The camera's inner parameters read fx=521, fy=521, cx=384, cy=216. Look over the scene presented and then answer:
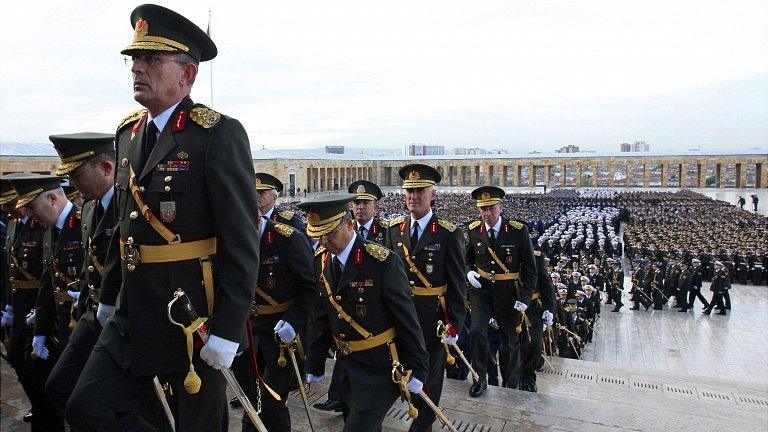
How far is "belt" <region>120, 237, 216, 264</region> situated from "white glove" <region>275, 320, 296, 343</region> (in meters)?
1.84

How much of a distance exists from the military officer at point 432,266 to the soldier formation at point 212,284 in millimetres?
17

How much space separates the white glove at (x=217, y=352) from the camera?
2.38 metres

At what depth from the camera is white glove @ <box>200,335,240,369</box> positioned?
2.38 m

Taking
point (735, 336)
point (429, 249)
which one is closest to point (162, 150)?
point (429, 249)

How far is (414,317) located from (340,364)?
2.40ft

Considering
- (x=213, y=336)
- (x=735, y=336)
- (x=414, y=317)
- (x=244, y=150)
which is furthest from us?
(x=735, y=336)

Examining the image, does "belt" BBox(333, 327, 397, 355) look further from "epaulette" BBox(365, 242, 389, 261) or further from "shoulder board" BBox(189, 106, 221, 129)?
"shoulder board" BBox(189, 106, 221, 129)

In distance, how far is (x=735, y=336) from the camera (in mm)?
13383

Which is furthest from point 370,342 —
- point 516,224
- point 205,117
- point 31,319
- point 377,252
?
point 516,224

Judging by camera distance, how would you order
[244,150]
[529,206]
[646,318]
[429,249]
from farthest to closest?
[529,206] → [646,318] → [429,249] → [244,150]

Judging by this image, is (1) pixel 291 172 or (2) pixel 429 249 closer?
(2) pixel 429 249

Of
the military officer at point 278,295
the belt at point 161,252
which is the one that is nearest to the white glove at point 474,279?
the military officer at point 278,295

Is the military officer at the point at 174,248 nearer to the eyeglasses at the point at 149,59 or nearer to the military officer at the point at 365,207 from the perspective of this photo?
the eyeglasses at the point at 149,59

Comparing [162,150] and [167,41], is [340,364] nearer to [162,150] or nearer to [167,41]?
[162,150]
